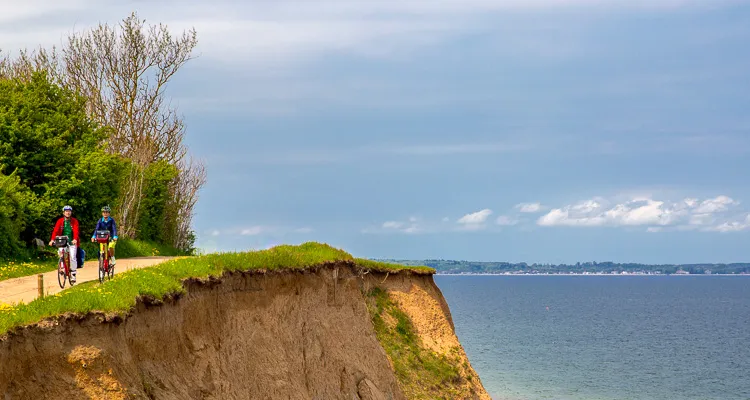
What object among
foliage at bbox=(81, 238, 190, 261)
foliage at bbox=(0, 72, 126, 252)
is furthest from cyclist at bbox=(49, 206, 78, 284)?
foliage at bbox=(81, 238, 190, 261)

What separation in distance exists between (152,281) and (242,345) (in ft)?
14.5

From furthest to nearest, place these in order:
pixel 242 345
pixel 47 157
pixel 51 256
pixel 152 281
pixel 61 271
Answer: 1. pixel 47 157
2. pixel 51 256
3. pixel 61 271
4. pixel 242 345
5. pixel 152 281

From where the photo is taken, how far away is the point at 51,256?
42.9 metres

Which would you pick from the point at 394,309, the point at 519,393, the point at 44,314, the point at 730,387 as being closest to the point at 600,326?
the point at 730,387

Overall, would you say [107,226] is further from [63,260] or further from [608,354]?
[608,354]

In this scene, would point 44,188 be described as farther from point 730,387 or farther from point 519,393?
point 730,387

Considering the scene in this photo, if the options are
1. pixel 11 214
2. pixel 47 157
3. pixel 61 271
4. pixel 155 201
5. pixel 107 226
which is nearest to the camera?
pixel 61 271

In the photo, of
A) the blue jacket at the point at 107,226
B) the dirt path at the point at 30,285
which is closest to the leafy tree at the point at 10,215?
the dirt path at the point at 30,285

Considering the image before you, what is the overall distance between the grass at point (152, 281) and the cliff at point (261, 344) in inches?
10.1

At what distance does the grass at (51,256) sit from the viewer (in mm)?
35969

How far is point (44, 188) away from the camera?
4462 centimetres

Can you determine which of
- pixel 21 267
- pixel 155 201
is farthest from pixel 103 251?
pixel 155 201

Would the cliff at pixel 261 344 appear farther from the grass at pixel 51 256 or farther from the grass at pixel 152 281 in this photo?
the grass at pixel 51 256

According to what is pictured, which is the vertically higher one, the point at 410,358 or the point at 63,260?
the point at 63,260
